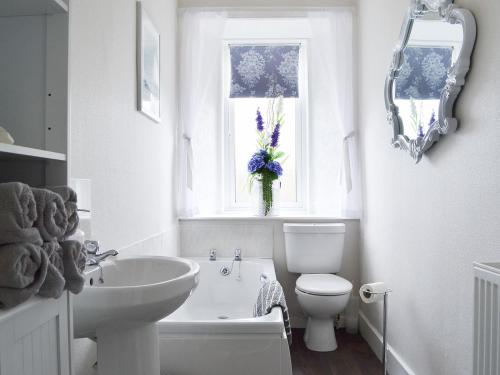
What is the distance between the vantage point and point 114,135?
1.67m

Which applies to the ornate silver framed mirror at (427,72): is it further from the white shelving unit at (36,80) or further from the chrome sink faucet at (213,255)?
the chrome sink faucet at (213,255)

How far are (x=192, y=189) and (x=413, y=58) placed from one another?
1792mm

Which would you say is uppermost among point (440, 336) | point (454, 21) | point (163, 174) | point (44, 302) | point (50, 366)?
point (454, 21)

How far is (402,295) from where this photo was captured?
2.00 meters

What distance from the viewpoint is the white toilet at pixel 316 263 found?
2424 millimetres

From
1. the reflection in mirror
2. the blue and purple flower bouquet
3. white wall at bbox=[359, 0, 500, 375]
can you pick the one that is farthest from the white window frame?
the reflection in mirror

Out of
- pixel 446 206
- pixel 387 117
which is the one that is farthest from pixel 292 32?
pixel 446 206

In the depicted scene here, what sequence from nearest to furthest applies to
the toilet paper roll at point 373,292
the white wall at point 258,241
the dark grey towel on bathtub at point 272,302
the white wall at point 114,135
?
the white wall at point 114,135, the dark grey towel on bathtub at point 272,302, the toilet paper roll at point 373,292, the white wall at point 258,241

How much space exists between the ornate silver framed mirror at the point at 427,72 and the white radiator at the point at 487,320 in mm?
628

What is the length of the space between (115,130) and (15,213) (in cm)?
119

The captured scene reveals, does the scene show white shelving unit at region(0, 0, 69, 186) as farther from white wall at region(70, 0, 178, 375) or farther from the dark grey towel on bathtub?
the dark grey towel on bathtub

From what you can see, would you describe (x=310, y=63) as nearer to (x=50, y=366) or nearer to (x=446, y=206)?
(x=446, y=206)

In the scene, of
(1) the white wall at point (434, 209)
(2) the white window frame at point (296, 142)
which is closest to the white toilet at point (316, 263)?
(1) the white wall at point (434, 209)

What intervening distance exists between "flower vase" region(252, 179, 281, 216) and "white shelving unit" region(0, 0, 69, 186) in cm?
218
